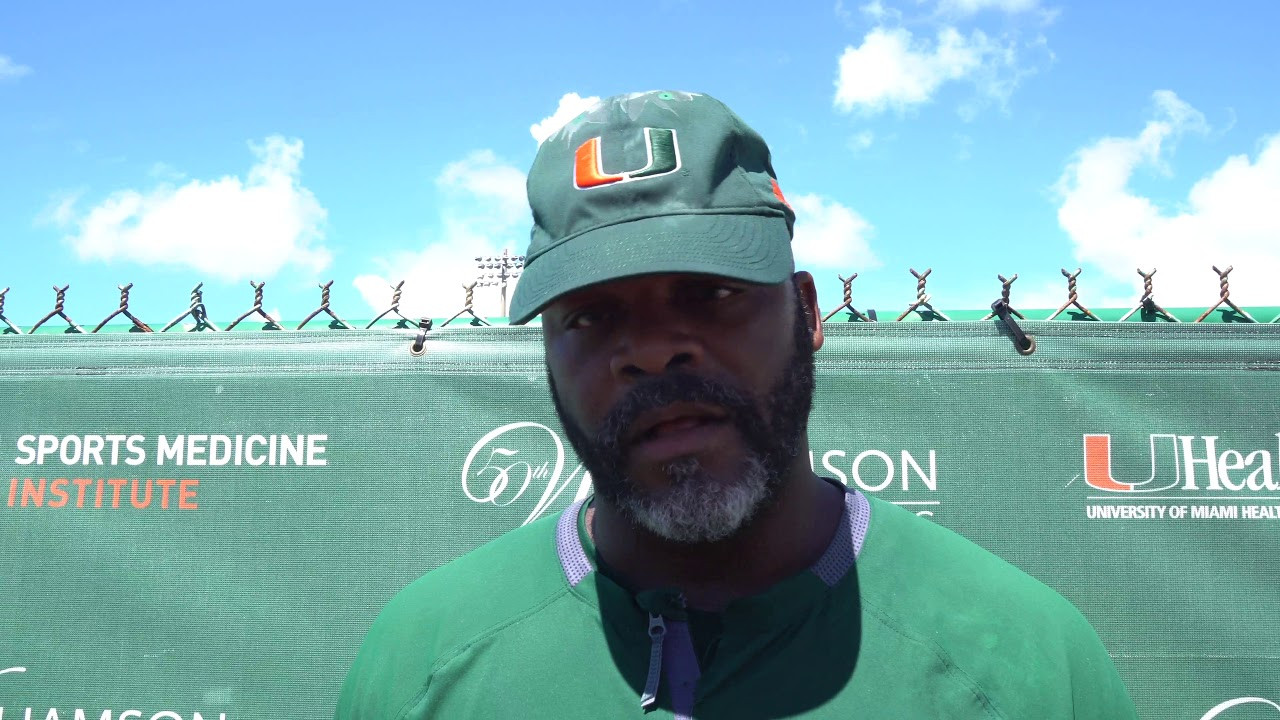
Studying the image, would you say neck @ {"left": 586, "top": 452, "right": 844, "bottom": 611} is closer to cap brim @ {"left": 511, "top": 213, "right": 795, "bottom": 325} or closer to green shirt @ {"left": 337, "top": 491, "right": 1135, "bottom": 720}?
green shirt @ {"left": 337, "top": 491, "right": 1135, "bottom": 720}

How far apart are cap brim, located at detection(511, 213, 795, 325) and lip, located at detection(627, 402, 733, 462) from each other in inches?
8.6

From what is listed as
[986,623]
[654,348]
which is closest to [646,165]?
[654,348]

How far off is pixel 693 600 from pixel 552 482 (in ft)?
4.03

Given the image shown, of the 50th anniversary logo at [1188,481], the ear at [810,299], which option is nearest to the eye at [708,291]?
the ear at [810,299]

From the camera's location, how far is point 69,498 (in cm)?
279

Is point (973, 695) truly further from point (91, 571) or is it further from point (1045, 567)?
point (91, 571)

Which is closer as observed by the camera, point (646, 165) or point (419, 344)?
point (646, 165)

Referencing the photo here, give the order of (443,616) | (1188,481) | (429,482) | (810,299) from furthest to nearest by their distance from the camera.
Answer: (429,482)
(1188,481)
(810,299)
(443,616)

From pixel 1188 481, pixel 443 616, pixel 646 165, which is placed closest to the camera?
pixel 646 165

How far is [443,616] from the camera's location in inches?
61.4

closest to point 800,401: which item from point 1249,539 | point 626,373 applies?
point 626,373

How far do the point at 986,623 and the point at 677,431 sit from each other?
60cm

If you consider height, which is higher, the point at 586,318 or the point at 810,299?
the point at 810,299

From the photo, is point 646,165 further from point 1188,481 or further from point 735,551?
point 1188,481
